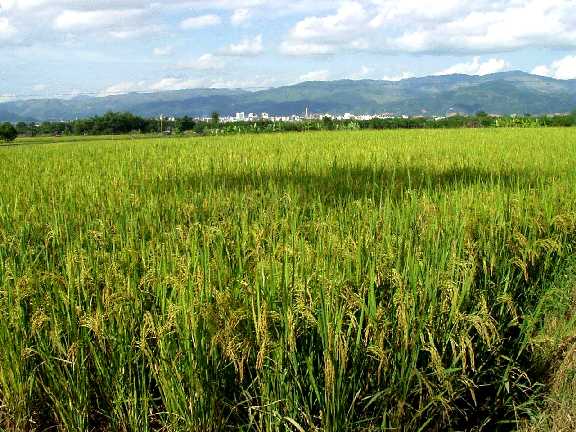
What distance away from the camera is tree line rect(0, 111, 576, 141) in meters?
33.6

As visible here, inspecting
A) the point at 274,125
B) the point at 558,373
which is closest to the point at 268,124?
the point at 274,125

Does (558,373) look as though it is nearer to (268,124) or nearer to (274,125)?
(274,125)

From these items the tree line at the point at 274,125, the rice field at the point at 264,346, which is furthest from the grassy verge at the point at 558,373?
the tree line at the point at 274,125

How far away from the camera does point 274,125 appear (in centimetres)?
3394

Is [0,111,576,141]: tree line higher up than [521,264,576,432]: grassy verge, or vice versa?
[0,111,576,141]: tree line

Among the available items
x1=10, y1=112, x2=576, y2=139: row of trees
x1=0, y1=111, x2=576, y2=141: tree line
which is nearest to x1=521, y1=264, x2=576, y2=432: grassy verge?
x1=10, y1=112, x2=576, y2=139: row of trees

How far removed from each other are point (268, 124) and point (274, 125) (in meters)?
2.92

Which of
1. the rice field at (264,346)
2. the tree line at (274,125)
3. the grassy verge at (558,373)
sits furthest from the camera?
the tree line at (274,125)

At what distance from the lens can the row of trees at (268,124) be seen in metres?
33.7

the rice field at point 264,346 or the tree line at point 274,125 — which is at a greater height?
the tree line at point 274,125

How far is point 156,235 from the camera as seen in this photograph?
3.58m

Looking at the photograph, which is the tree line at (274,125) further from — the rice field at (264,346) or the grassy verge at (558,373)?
the rice field at (264,346)

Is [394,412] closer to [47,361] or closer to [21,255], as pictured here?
[47,361]

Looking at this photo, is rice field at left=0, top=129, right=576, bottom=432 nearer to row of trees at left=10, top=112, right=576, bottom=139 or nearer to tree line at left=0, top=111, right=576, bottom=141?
row of trees at left=10, top=112, right=576, bottom=139
